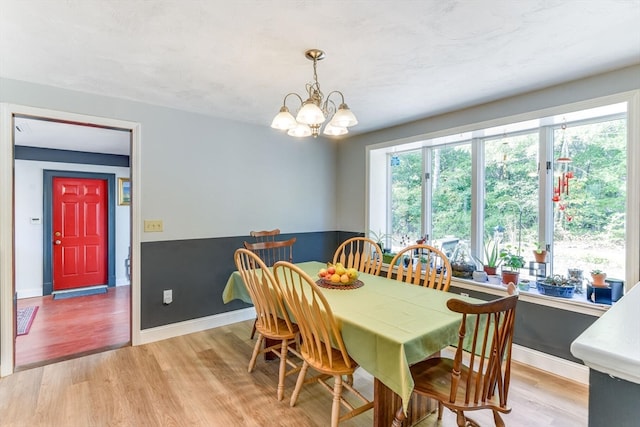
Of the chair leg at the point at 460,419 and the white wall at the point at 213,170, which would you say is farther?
the white wall at the point at 213,170

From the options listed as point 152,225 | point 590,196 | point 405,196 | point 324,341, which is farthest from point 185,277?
point 590,196

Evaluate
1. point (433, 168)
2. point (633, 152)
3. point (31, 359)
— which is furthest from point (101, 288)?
point (633, 152)

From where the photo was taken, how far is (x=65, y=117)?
261 centimetres

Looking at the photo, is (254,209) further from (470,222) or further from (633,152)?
(633,152)

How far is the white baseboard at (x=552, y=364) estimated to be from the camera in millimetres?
2307

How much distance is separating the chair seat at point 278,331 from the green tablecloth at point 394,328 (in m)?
0.40

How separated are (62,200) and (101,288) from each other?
152cm

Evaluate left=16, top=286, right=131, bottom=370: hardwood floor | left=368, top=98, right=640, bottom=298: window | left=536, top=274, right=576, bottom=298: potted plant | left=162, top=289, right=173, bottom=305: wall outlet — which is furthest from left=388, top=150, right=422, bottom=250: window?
left=16, top=286, right=131, bottom=370: hardwood floor

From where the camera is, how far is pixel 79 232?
501cm

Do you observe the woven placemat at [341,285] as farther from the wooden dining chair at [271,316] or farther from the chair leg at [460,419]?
the chair leg at [460,419]

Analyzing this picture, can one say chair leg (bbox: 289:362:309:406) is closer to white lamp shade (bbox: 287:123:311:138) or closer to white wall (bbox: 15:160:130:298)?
white lamp shade (bbox: 287:123:311:138)

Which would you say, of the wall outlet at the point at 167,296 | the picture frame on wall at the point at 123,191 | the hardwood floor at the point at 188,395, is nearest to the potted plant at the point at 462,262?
the hardwood floor at the point at 188,395

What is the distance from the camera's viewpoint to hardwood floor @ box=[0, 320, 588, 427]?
6.32ft

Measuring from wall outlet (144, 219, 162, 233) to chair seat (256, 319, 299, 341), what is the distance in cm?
151
